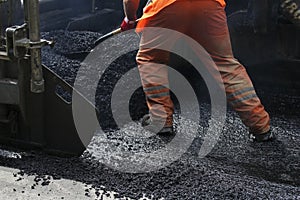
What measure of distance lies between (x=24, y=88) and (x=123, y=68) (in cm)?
175

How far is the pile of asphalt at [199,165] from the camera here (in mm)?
2807

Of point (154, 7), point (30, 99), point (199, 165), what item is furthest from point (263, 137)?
point (30, 99)

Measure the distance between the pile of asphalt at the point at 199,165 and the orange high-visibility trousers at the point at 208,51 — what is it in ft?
0.76

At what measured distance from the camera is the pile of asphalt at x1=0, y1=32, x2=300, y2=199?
2807 millimetres

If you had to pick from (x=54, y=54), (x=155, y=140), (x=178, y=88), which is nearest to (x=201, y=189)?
(x=155, y=140)

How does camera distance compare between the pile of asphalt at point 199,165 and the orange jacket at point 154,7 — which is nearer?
the pile of asphalt at point 199,165

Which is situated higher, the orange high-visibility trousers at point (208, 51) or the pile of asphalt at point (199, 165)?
the orange high-visibility trousers at point (208, 51)

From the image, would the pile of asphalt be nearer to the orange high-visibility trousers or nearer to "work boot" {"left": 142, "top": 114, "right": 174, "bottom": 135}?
"work boot" {"left": 142, "top": 114, "right": 174, "bottom": 135}

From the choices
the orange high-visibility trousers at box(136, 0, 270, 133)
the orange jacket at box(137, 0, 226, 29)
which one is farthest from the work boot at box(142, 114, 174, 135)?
the orange jacket at box(137, 0, 226, 29)

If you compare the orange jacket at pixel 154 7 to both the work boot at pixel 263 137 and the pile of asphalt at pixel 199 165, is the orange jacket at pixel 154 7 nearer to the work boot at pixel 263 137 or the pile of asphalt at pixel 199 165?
the pile of asphalt at pixel 199 165

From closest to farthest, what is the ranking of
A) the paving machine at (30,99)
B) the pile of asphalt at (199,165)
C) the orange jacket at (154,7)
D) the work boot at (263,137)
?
1. the pile of asphalt at (199,165)
2. the paving machine at (30,99)
3. the orange jacket at (154,7)
4. the work boot at (263,137)

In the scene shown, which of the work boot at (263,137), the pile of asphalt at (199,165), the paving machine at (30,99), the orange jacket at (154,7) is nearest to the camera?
the pile of asphalt at (199,165)

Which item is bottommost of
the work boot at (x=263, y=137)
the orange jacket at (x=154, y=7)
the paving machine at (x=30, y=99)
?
the work boot at (x=263, y=137)

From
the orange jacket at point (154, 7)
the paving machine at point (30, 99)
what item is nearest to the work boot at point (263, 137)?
the orange jacket at point (154, 7)
